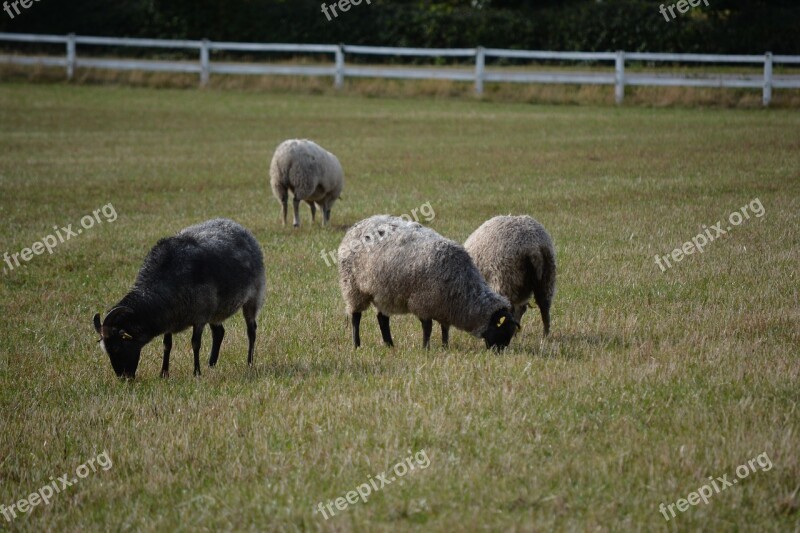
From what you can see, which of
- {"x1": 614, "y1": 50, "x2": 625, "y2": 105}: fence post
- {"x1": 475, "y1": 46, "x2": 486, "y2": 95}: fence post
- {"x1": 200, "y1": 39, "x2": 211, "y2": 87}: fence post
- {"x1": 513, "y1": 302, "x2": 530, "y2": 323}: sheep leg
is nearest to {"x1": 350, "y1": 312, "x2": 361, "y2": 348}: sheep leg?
{"x1": 513, "y1": 302, "x2": 530, "y2": 323}: sheep leg

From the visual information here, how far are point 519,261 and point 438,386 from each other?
2235 millimetres

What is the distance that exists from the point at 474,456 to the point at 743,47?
38148 mm

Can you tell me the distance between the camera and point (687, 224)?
14203 mm

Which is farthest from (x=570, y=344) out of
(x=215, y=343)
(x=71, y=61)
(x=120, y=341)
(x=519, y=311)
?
(x=71, y=61)

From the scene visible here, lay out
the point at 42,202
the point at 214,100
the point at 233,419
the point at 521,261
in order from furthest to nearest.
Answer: the point at 214,100, the point at 42,202, the point at 521,261, the point at 233,419

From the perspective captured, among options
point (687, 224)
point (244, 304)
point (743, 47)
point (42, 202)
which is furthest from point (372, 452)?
point (743, 47)

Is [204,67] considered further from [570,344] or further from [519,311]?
[570,344]

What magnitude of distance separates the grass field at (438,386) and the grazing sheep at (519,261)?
14.7 inches

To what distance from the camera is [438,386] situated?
722cm

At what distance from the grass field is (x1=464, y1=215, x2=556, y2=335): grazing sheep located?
37cm

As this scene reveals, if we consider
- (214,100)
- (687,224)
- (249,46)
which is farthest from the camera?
(249,46)

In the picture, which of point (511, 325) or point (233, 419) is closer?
point (233, 419)

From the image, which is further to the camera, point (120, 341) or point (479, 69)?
point (479, 69)

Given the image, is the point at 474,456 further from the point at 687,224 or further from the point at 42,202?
the point at 42,202
